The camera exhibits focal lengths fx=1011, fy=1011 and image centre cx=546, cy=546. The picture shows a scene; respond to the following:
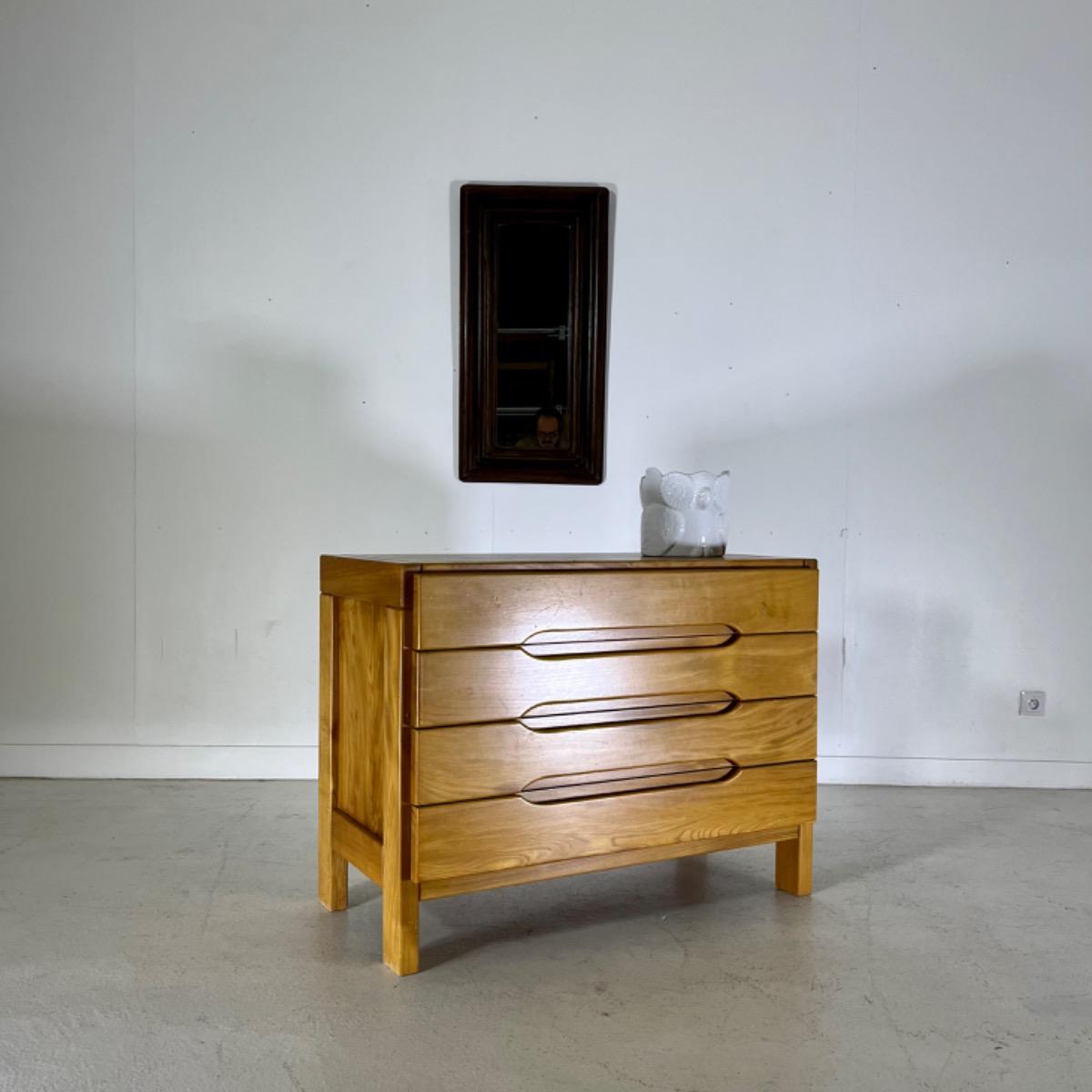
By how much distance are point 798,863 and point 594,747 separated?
1.92 ft

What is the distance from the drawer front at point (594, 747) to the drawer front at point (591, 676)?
0.03 m

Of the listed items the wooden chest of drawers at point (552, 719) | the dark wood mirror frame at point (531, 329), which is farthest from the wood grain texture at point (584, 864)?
the dark wood mirror frame at point (531, 329)

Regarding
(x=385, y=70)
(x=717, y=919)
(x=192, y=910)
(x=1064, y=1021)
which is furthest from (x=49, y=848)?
(x=385, y=70)

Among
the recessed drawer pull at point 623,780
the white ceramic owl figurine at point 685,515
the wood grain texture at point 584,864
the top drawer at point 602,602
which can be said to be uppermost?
the white ceramic owl figurine at point 685,515

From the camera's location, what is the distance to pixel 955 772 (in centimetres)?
313

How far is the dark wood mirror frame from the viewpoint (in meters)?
3.01

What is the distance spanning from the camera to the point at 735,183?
10.1ft

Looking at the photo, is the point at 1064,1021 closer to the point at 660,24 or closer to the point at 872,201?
the point at 872,201

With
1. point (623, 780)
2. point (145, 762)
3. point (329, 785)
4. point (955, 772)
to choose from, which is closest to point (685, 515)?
point (623, 780)

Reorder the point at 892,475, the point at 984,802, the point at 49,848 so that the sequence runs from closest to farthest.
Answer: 1. the point at 49,848
2. the point at 984,802
3. the point at 892,475

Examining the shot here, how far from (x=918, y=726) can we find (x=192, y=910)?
218 centimetres

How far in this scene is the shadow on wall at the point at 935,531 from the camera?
312cm

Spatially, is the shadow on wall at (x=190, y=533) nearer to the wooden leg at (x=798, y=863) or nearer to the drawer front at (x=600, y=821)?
the drawer front at (x=600, y=821)

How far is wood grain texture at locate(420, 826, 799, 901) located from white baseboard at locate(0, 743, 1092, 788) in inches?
44.6
